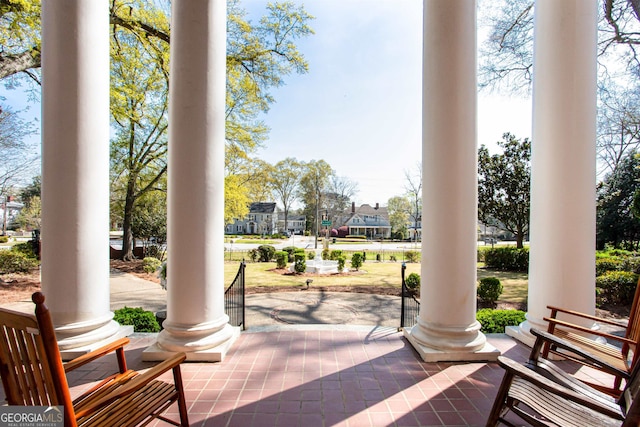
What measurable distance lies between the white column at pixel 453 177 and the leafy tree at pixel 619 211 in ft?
68.8

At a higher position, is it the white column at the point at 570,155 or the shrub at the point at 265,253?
the white column at the point at 570,155

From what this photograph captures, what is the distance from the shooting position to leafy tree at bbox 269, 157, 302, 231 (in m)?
43.2

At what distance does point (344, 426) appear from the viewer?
2.50m

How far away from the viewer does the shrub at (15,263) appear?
12.4m

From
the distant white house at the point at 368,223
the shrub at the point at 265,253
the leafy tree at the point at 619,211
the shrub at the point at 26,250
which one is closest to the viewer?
the shrub at the point at 26,250

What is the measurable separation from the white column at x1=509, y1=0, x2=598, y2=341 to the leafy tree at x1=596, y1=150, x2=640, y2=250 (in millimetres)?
19757

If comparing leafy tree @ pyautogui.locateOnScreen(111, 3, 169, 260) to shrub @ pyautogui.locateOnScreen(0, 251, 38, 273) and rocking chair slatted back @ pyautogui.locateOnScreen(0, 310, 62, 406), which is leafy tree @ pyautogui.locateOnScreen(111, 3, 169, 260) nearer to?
shrub @ pyautogui.locateOnScreen(0, 251, 38, 273)

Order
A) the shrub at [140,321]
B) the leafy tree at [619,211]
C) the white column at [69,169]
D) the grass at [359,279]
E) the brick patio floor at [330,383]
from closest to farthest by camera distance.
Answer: the brick patio floor at [330,383]
the white column at [69,169]
the shrub at [140,321]
the grass at [359,279]
the leafy tree at [619,211]

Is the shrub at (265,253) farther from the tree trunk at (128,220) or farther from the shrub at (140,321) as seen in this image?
the shrub at (140,321)

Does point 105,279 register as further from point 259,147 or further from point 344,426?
point 259,147

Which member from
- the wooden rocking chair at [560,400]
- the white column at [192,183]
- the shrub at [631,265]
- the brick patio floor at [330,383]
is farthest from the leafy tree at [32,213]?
the shrub at [631,265]

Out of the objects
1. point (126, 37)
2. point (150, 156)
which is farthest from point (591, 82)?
point (150, 156)

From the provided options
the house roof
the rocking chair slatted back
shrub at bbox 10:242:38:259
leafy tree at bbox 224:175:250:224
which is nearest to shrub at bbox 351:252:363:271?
leafy tree at bbox 224:175:250:224

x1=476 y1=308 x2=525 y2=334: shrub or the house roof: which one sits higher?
the house roof
